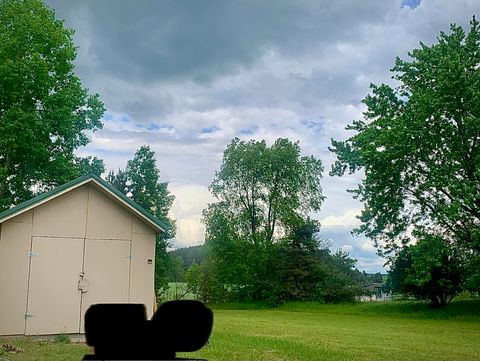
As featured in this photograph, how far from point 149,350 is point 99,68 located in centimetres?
1277

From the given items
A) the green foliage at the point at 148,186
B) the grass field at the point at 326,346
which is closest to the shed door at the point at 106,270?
the grass field at the point at 326,346

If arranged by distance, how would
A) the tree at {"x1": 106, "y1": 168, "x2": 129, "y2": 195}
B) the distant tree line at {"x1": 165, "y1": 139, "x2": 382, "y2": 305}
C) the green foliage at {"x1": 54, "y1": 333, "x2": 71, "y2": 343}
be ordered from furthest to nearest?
the distant tree line at {"x1": 165, "y1": 139, "x2": 382, "y2": 305} < the tree at {"x1": 106, "y1": 168, "x2": 129, "y2": 195} < the green foliage at {"x1": 54, "y1": 333, "x2": 71, "y2": 343}

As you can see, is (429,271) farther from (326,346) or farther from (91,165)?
(91,165)

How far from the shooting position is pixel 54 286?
425 inches

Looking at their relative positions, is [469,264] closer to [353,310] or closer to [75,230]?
[353,310]

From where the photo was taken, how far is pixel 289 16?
37.9 feet

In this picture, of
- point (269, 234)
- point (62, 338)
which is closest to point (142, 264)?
point (62, 338)

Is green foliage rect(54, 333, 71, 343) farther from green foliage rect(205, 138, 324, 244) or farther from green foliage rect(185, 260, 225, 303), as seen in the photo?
green foliage rect(205, 138, 324, 244)

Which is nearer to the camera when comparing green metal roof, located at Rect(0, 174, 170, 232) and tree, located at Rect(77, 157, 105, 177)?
green metal roof, located at Rect(0, 174, 170, 232)

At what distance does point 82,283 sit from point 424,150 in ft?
41.4

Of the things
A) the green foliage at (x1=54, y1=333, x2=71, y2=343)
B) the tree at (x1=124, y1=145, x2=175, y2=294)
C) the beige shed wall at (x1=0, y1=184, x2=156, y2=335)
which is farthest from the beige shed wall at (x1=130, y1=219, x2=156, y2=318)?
the tree at (x1=124, y1=145, x2=175, y2=294)

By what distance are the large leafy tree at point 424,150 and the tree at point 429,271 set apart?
80 centimetres

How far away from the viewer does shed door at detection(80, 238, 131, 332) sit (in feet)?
36.4

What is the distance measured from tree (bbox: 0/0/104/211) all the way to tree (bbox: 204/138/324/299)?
12.8 meters
